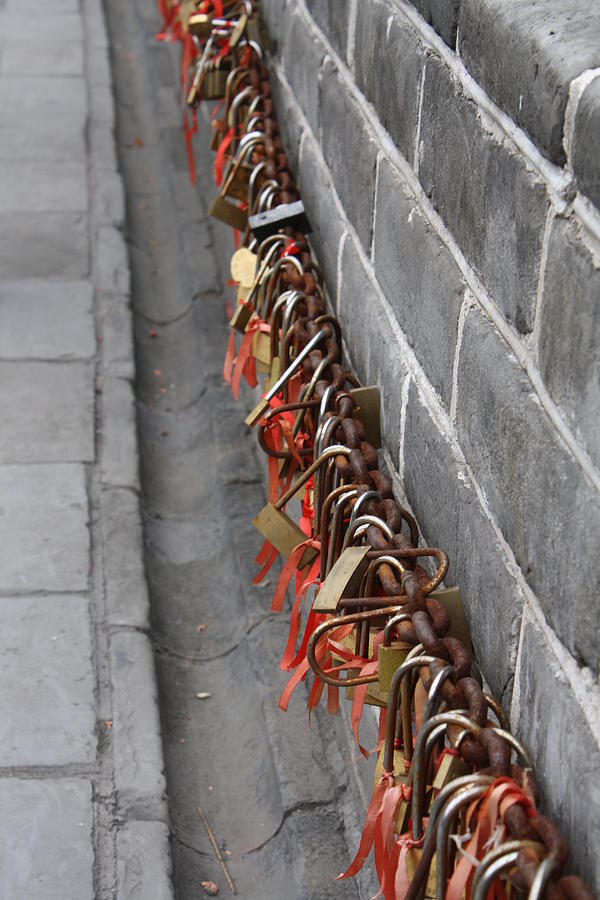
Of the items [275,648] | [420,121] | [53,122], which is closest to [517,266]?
[420,121]

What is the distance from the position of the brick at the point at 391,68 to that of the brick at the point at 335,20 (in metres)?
0.12

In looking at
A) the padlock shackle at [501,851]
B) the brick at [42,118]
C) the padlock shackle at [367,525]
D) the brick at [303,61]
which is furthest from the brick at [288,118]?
the brick at [42,118]

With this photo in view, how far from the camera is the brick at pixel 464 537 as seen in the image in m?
1.45

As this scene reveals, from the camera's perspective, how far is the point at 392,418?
6.59 feet

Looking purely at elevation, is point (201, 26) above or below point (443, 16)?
below

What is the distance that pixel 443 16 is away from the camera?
66.9 inches

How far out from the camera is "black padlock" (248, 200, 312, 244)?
260cm

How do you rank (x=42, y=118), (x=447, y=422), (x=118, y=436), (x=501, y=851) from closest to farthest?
(x=501, y=851) < (x=447, y=422) < (x=118, y=436) < (x=42, y=118)

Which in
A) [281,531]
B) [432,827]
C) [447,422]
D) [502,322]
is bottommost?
[281,531]

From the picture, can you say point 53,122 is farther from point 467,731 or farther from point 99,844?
point 467,731

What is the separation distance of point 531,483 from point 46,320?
2805mm

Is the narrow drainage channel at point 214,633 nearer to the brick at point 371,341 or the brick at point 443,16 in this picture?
the brick at point 371,341

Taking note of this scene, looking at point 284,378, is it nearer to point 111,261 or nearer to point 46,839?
point 46,839

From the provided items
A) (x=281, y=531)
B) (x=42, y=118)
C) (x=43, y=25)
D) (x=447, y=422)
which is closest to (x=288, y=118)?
(x=281, y=531)
